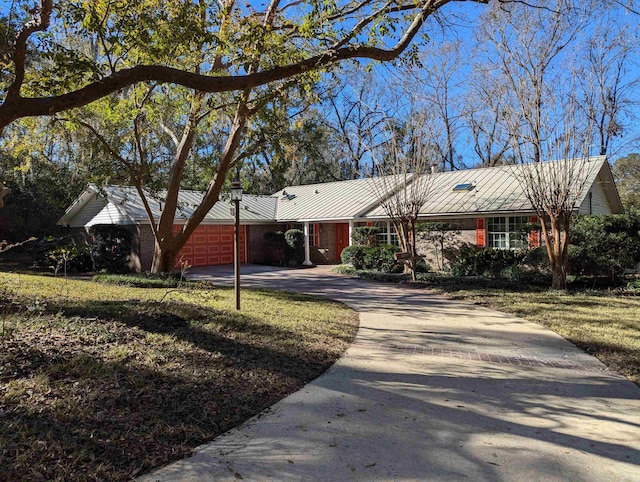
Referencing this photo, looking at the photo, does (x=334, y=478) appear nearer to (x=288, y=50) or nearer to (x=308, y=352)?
(x=308, y=352)

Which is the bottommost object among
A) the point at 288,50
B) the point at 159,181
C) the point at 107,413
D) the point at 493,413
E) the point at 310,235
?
the point at 493,413

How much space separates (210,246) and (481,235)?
13.1 metres

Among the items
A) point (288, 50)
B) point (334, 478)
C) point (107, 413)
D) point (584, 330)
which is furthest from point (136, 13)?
point (584, 330)

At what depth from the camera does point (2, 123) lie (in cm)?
518

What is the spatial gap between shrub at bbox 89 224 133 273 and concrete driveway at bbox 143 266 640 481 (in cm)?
1492

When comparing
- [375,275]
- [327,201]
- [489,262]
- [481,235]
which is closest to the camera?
[489,262]

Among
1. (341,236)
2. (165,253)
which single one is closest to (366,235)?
(341,236)

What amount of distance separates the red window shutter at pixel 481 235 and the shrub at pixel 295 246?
9.05m

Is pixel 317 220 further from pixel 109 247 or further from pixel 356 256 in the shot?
pixel 109 247

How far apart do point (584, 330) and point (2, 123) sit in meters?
9.16

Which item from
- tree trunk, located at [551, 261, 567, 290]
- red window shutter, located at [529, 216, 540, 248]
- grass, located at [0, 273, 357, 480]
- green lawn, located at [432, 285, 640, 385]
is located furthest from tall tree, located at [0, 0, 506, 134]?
red window shutter, located at [529, 216, 540, 248]

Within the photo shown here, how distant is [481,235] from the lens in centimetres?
1747

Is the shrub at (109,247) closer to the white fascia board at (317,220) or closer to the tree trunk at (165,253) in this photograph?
the tree trunk at (165,253)

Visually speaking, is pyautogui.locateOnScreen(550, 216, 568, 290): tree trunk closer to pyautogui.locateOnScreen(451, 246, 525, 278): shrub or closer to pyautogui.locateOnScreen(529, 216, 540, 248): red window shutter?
pyautogui.locateOnScreen(451, 246, 525, 278): shrub
